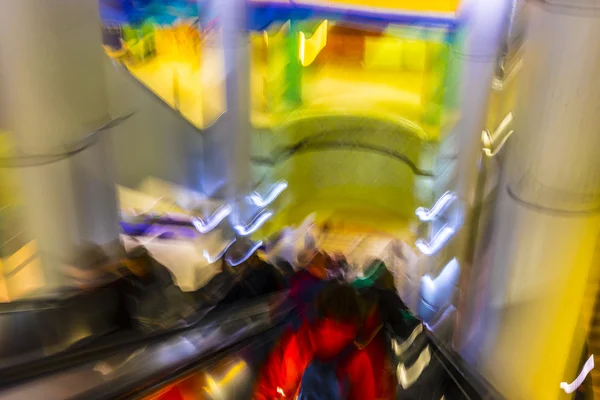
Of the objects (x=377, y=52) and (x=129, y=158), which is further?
(x=129, y=158)

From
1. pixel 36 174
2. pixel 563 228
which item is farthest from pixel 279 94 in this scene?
pixel 563 228

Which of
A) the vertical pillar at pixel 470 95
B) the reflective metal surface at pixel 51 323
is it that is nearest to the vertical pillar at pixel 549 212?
the vertical pillar at pixel 470 95

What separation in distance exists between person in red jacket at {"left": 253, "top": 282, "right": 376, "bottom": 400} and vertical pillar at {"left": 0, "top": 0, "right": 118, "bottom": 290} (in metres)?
0.35

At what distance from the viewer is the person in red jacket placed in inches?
25.5

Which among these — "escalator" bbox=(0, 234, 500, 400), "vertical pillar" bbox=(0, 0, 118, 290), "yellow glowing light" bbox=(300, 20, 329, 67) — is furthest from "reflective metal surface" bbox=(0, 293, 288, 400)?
"yellow glowing light" bbox=(300, 20, 329, 67)

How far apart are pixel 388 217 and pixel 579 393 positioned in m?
0.37

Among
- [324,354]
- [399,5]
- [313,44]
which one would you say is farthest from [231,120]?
[324,354]

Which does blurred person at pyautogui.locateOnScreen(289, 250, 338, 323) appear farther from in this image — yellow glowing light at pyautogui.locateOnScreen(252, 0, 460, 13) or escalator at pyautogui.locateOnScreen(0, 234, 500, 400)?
yellow glowing light at pyautogui.locateOnScreen(252, 0, 460, 13)

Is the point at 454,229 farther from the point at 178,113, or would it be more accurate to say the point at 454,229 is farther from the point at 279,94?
the point at 178,113

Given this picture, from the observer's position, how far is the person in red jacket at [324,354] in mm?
648

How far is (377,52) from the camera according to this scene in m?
0.86

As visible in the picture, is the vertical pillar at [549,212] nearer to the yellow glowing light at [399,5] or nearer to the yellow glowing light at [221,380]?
the yellow glowing light at [399,5]

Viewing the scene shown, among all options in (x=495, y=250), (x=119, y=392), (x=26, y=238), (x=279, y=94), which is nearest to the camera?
(x=119, y=392)

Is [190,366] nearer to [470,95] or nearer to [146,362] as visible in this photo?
[146,362]
